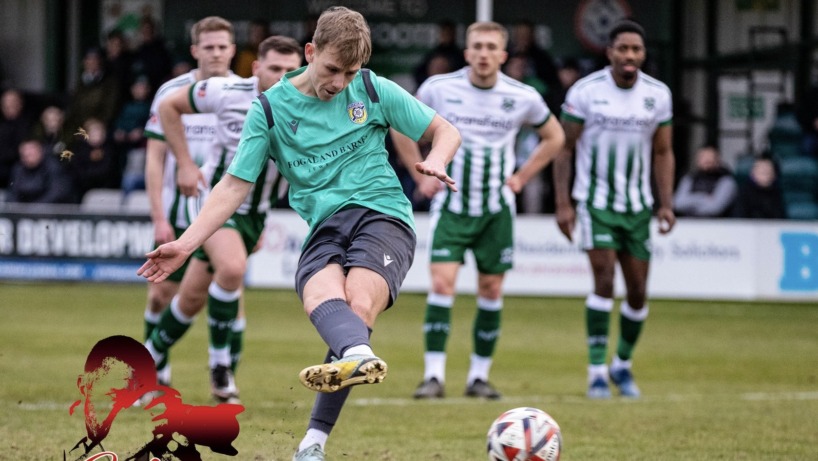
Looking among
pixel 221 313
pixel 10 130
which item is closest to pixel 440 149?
pixel 221 313

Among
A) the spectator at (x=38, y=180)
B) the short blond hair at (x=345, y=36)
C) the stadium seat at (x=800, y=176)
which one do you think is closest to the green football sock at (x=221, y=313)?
the short blond hair at (x=345, y=36)

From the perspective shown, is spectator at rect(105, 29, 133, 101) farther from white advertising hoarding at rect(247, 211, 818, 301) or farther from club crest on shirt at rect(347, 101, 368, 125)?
club crest on shirt at rect(347, 101, 368, 125)

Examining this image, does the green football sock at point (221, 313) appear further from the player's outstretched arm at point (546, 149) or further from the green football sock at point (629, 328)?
the green football sock at point (629, 328)

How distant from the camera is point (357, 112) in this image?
649 centimetres

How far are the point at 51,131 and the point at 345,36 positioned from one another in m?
15.0

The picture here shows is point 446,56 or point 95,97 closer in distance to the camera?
point 446,56

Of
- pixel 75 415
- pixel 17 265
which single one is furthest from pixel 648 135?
pixel 17 265

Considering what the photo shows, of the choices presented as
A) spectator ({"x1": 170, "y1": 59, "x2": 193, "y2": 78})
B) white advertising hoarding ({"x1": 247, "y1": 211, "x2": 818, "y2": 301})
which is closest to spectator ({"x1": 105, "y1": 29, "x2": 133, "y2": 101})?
spectator ({"x1": 170, "y1": 59, "x2": 193, "y2": 78})

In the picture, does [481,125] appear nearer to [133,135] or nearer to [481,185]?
[481,185]

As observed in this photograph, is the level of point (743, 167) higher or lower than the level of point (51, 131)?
lower

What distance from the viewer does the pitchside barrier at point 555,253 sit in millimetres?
17984

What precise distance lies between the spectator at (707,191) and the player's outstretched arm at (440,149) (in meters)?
12.7

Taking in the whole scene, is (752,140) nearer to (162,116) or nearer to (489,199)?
(489,199)

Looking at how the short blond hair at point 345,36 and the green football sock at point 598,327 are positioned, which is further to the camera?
the green football sock at point 598,327
